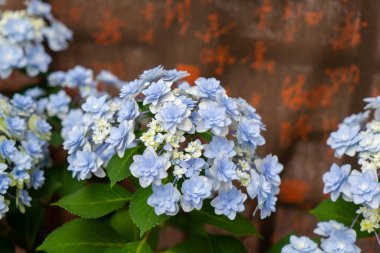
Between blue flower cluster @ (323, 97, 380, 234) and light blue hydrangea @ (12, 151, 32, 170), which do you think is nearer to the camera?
blue flower cluster @ (323, 97, 380, 234)

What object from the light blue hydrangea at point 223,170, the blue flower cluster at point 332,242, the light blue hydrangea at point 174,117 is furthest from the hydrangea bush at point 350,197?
the light blue hydrangea at point 174,117

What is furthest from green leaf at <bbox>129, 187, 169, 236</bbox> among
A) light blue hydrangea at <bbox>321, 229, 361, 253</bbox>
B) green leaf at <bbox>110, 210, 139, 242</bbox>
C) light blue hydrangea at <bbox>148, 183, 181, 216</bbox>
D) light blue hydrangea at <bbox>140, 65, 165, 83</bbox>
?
green leaf at <bbox>110, 210, 139, 242</bbox>

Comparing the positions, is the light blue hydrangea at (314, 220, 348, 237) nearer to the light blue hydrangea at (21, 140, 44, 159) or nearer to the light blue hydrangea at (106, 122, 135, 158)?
the light blue hydrangea at (106, 122, 135, 158)

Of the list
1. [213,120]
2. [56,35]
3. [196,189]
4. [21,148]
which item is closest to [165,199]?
[196,189]

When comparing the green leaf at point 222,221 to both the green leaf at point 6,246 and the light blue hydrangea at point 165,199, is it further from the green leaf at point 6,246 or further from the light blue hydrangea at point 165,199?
the green leaf at point 6,246

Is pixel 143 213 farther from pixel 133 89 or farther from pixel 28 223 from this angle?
pixel 28 223
